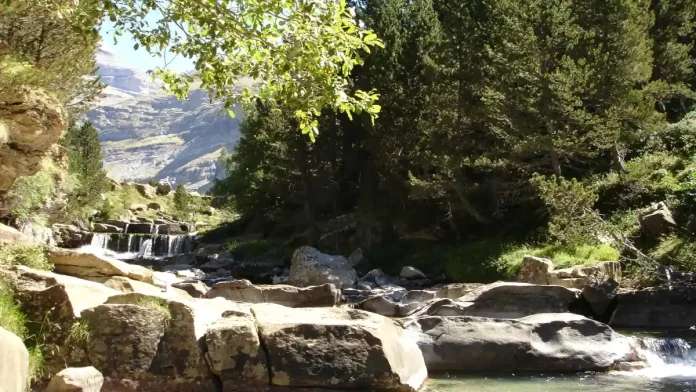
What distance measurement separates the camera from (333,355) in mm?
8883

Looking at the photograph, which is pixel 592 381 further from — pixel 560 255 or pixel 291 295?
pixel 560 255

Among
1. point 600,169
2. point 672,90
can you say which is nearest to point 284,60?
point 600,169

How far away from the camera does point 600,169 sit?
30547 millimetres

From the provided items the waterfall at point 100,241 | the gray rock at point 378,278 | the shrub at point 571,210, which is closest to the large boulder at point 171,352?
the shrub at point 571,210

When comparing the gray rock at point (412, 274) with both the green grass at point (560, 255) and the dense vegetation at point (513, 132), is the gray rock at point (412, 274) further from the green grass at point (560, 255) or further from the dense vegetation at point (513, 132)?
the green grass at point (560, 255)

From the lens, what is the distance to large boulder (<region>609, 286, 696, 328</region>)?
1703cm

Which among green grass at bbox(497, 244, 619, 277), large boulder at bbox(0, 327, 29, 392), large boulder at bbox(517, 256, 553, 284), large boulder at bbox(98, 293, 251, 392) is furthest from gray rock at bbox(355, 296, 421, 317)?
large boulder at bbox(0, 327, 29, 392)

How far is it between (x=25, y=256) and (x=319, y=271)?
57.1 feet

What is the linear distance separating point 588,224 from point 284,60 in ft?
64.1

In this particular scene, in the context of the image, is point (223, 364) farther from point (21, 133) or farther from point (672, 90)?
point (672, 90)

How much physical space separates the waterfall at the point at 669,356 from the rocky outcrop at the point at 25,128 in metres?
15.4

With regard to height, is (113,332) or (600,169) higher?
(600,169)

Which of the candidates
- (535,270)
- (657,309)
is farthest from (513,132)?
(657,309)

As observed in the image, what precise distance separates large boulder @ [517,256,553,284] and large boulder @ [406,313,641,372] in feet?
31.9
